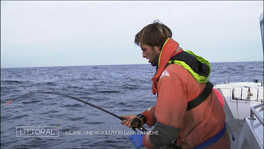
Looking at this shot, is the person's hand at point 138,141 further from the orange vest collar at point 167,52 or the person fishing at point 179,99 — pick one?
the orange vest collar at point 167,52

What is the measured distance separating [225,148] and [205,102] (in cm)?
63

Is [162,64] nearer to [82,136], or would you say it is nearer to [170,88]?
[170,88]

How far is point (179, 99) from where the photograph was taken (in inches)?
70.9

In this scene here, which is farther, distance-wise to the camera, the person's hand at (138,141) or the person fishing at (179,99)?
the person's hand at (138,141)

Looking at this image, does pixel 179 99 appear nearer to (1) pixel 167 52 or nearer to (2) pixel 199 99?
(2) pixel 199 99

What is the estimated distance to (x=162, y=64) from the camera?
2008 millimetres

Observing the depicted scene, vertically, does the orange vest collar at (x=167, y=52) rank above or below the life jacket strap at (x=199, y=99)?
above

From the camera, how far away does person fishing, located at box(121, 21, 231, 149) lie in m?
1.81

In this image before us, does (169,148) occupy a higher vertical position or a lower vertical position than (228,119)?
higher

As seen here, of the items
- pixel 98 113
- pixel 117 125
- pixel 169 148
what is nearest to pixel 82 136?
pixel 117 125

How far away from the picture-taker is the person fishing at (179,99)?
181 cm

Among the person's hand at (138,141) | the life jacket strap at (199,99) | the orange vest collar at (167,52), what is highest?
the orange vest collar at (167,52)

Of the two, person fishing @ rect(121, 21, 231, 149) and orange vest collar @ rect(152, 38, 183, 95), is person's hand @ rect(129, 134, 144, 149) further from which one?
orange vest collar @ rect(152, 38, 183, 95)

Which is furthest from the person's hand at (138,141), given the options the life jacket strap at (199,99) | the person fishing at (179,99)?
the life jacket strap at (199,99)
